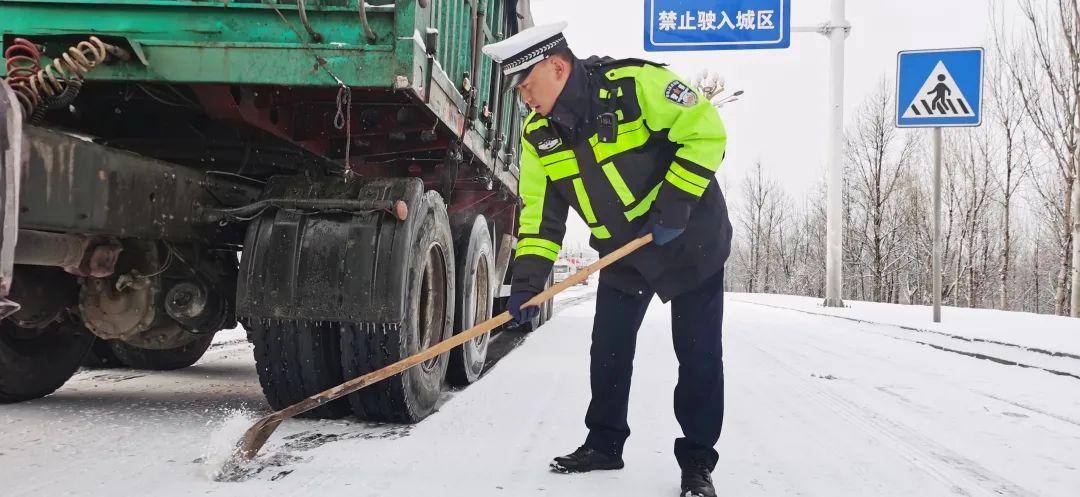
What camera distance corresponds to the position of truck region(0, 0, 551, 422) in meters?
2.43

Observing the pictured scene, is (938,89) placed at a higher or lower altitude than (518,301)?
higher

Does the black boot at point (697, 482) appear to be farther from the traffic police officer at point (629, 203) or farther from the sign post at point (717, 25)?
the sign post at point (717, 25)

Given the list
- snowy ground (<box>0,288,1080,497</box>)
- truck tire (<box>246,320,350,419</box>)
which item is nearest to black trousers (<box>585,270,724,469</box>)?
snowy ground (<box>0,288,1080,497</box>)

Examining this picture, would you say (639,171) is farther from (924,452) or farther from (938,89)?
(938,89)

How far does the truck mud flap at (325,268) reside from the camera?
287 centimetres

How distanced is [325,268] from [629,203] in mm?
1230

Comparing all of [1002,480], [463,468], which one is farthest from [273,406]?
[1002,480]

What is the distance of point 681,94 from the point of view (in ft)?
8.01

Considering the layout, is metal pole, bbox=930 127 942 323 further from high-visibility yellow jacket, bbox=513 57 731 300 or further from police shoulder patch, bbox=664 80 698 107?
police shoulder patch, bbox=664 80 698 107

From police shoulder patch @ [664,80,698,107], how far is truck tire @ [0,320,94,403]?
109 inches

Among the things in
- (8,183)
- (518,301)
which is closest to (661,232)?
(518,301)

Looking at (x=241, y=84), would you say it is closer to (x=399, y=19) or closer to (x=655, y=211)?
(x=399, y=19)

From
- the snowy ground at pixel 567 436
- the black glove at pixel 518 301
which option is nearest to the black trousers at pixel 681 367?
the snowy ground at pixel 567 436

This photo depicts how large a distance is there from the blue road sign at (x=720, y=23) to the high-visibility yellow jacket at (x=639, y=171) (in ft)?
29.2
